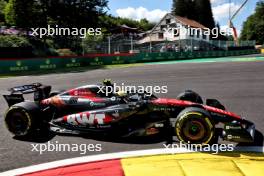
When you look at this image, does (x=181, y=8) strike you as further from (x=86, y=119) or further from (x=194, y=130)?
(x=194, y=130)

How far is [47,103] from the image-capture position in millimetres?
7773

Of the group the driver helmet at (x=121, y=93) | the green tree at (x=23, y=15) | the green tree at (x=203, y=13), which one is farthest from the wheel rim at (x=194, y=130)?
the green tree at (x=203, y=13)

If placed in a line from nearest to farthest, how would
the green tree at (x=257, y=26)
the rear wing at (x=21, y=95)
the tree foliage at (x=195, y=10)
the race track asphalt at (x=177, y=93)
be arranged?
the race track asphalt at (x=177, y=93)
the rear wing at (x=21, y=95)
the green tree at (x=257, y=26)
the tree foliage at (x=195, y=10)

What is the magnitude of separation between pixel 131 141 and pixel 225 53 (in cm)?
4082

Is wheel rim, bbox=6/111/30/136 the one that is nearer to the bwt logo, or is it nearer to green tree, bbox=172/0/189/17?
the bwt logo

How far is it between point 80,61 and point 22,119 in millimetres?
22830

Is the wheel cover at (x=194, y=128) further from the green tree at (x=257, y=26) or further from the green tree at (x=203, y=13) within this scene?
the green tree at (x=203, y=13)

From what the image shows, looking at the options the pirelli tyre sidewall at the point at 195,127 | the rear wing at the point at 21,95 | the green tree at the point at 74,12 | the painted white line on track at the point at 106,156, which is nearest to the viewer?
the painted white line on track at the point at 106,156

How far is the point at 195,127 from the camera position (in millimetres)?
6160

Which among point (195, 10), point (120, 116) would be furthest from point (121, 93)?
point (195, 10)

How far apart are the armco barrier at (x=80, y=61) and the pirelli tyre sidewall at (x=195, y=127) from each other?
69.3 ft

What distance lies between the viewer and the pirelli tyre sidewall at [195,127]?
240 inches

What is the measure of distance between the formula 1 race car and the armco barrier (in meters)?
18.6

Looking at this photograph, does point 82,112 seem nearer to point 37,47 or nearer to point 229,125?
point 229,125
